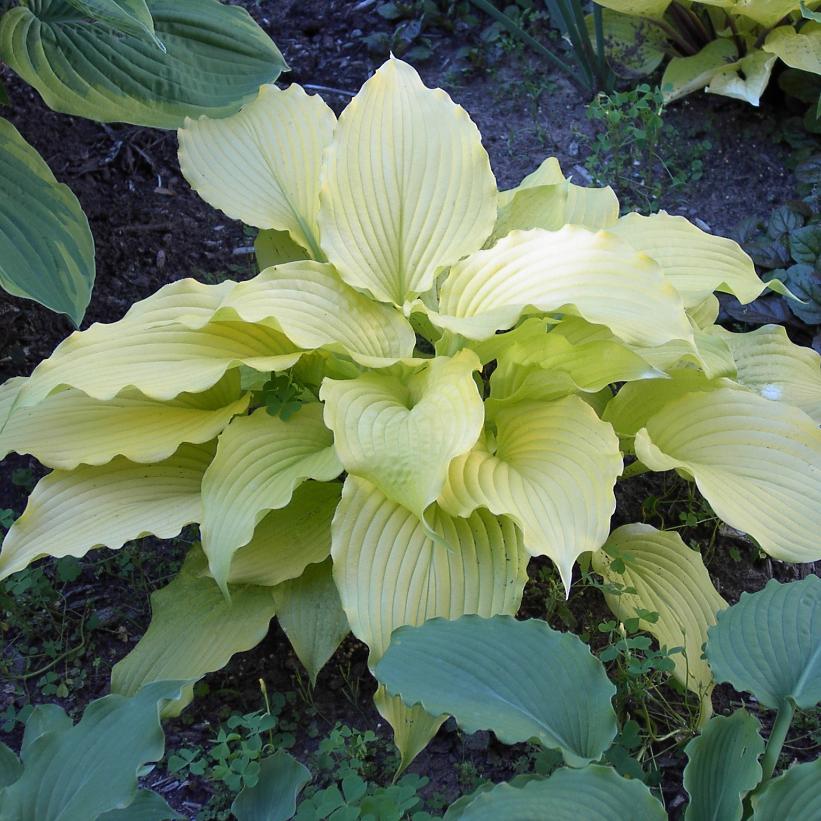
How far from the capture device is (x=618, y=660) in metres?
1.72

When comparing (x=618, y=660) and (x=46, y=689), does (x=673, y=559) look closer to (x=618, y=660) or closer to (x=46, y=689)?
(x=618, y=660)

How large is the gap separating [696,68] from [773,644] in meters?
1.95

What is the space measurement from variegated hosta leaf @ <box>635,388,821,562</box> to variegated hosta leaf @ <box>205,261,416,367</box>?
51 centimetres

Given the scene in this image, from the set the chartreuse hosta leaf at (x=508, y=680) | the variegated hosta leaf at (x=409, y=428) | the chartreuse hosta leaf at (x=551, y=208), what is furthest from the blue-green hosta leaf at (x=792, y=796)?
→ the chartreuse hosta leaf at (x=551, y=208)

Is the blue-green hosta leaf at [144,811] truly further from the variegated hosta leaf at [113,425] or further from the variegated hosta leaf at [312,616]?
the variegated hosta leaf at [113,425]

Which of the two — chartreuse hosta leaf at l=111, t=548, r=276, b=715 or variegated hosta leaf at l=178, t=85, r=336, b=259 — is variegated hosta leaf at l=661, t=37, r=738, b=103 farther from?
chartreuse hosta leaf at l=111, t=548, r=276, b=715

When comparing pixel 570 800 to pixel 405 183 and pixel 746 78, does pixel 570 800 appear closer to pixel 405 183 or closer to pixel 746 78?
pixel 405 183

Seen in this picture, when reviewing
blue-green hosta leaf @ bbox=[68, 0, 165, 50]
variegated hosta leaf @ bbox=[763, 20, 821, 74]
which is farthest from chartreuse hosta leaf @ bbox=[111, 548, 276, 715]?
variegated hosta leaf @ bbox=[763, 20, 821, 74]

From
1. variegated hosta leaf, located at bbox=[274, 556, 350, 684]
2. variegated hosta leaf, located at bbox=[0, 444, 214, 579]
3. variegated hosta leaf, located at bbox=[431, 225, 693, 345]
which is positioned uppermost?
variegated hosta leaf, located at bbox=[431, 225, 693, 345]

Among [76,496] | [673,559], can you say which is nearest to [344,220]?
[76,496]

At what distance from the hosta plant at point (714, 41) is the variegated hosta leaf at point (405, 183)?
3.50 feet

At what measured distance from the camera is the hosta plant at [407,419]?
1.56 metres

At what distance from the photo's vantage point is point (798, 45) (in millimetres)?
2658

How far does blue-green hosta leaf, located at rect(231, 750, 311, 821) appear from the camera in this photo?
1.34 meters
